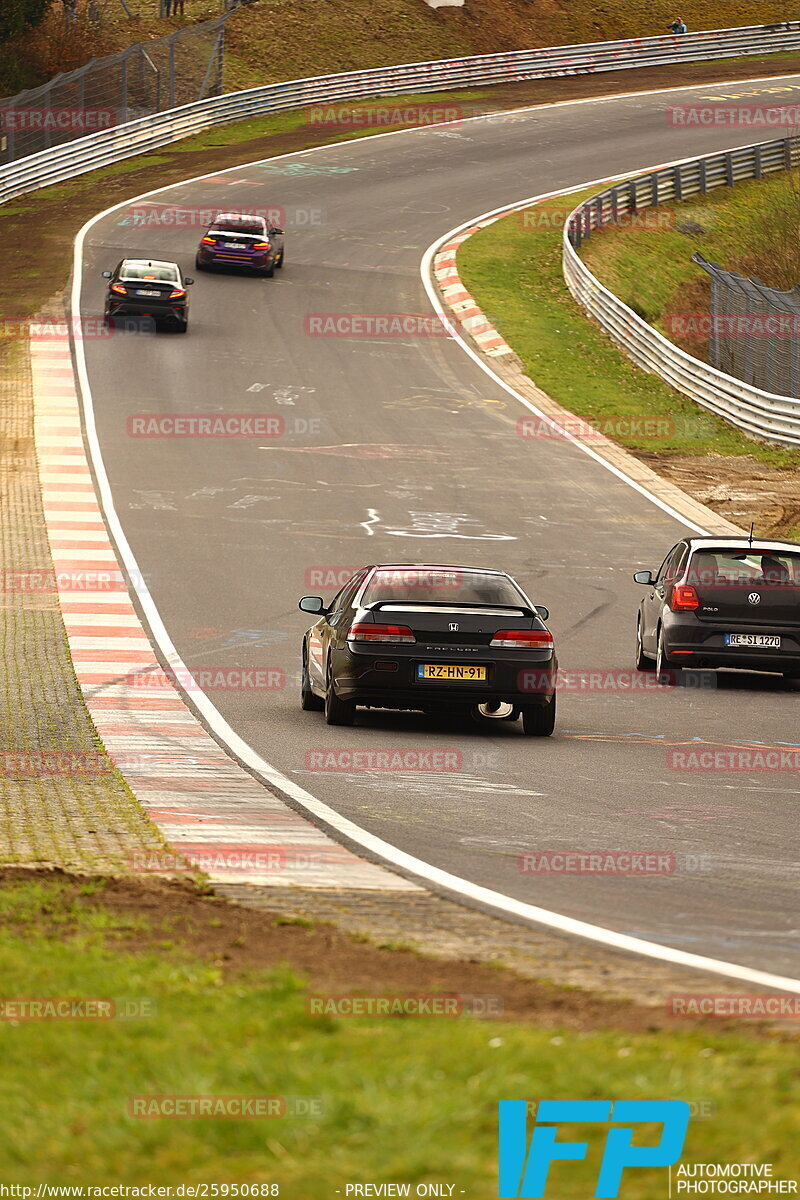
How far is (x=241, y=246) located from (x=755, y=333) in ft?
50.7

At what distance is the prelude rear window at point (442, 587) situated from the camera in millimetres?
14281

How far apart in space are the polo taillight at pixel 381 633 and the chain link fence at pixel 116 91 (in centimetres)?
4528

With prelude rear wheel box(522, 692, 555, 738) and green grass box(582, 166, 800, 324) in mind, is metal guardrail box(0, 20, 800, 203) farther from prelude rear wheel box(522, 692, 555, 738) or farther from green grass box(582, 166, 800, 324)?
prelude rear wheel box(522, 692, 555, 738)

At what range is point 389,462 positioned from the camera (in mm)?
30234

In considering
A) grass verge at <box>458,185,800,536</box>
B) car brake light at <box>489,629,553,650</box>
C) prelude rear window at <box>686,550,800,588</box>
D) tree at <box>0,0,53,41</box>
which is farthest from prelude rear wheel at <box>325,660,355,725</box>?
tree at <box>0,0,53,41</box>

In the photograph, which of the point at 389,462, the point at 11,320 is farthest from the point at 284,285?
the point at 389,462

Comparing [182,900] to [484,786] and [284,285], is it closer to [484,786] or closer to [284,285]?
[484,786]

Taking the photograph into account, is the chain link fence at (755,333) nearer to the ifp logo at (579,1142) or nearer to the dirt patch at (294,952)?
the dirt patch at (294,952)

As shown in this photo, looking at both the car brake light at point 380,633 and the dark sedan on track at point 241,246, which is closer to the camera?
the car brake light at point 380,633

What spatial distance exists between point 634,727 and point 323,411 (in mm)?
20465

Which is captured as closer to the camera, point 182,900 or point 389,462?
point 182,900

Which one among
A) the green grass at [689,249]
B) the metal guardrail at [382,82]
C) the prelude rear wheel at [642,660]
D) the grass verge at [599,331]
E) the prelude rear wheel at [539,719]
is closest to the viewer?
the prelude rear wheel at [539,719]

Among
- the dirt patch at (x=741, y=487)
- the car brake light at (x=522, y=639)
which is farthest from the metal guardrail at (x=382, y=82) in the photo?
the car brake light at (x=522, y=639)

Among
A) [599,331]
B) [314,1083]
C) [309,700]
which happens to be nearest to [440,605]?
[309,700]
